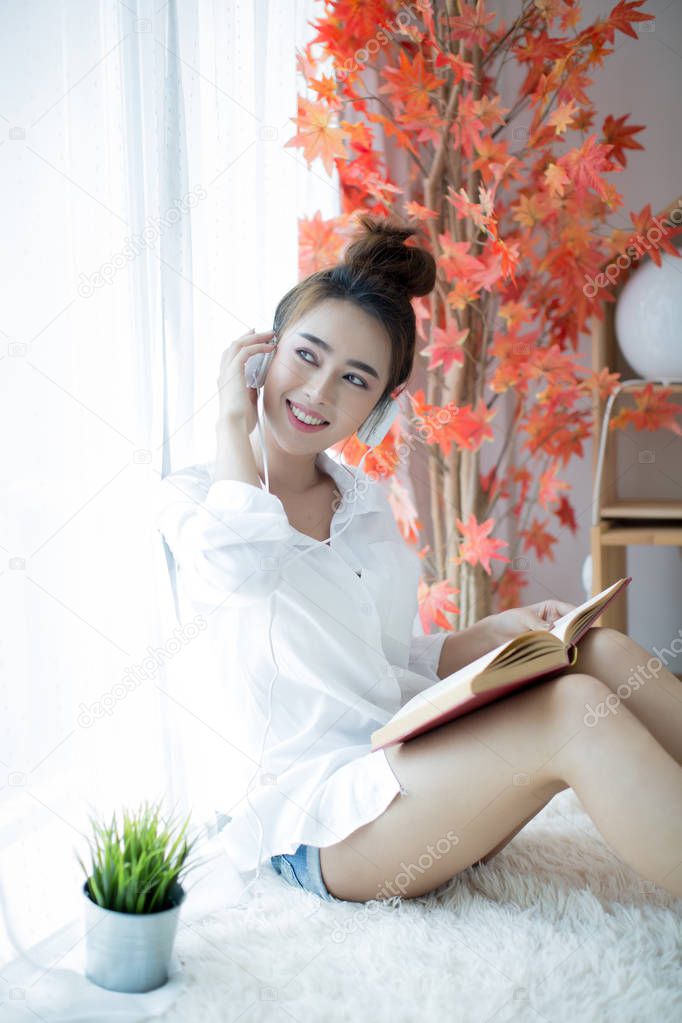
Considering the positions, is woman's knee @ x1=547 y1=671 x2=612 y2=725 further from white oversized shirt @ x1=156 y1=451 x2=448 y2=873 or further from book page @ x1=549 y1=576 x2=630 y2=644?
white oversized shirt @ x1=156 y1=451 x2=448 y2=873

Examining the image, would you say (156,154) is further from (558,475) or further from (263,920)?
(558,475)

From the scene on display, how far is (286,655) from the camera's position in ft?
4.14

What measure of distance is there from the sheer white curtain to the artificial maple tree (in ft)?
1.20

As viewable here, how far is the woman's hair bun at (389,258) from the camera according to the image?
4.44 feet

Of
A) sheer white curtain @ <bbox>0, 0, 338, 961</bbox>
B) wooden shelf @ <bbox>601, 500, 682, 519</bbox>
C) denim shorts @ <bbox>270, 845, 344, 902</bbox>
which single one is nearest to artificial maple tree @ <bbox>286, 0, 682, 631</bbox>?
wooden shelf @ <bbox>601, 500, 682, 519</bbox>

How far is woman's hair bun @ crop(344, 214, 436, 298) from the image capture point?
1.35 m

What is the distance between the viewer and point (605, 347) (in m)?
2.20

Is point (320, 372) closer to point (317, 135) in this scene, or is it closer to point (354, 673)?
point (354, 673)

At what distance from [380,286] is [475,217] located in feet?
1.86

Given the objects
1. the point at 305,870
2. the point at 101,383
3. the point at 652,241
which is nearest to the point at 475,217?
the point at 652,241

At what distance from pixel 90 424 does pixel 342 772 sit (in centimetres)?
51

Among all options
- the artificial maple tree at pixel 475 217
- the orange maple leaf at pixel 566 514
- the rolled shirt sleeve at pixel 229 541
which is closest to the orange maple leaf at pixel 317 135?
the artificial maple tree at pixel 475 217

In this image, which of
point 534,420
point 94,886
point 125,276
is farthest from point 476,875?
point 534,420

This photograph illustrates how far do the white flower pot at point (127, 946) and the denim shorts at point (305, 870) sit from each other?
8.6 inches
